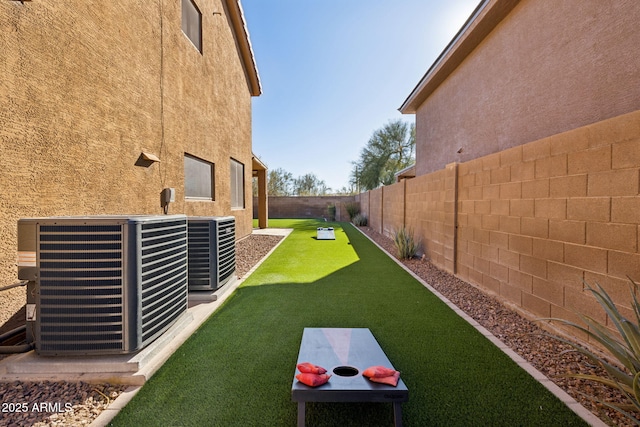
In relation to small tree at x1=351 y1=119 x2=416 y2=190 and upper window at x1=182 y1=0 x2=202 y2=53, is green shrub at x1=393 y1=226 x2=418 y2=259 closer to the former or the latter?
upper window at x1=182 y1=0 x2=202 y2=53

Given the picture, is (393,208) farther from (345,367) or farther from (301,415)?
(301,415)

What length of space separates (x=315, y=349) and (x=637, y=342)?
2336 millimetres

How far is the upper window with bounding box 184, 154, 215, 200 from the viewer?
23.8 feet

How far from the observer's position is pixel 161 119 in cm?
586

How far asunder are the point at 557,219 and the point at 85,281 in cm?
484

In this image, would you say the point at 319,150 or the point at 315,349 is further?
the point at 319,150

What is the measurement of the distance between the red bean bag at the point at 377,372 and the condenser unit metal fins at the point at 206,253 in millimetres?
3283

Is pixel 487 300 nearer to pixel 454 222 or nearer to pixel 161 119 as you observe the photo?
pixel 454 222

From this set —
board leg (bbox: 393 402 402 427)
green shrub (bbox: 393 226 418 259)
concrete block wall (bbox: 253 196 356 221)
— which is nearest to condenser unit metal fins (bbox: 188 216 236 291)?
board leg (bbox: 393 402 402 427)

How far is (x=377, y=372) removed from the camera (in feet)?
6.83

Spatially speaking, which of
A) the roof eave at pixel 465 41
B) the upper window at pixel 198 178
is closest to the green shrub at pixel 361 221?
the roof eave at pixel 465 41

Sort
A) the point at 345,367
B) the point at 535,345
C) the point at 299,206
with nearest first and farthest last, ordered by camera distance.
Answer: the point at 345,367 → the point at 535,345 → the point at 299,206

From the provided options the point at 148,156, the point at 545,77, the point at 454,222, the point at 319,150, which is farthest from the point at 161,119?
the point at 319,150

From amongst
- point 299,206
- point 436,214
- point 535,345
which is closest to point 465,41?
point 436,214
